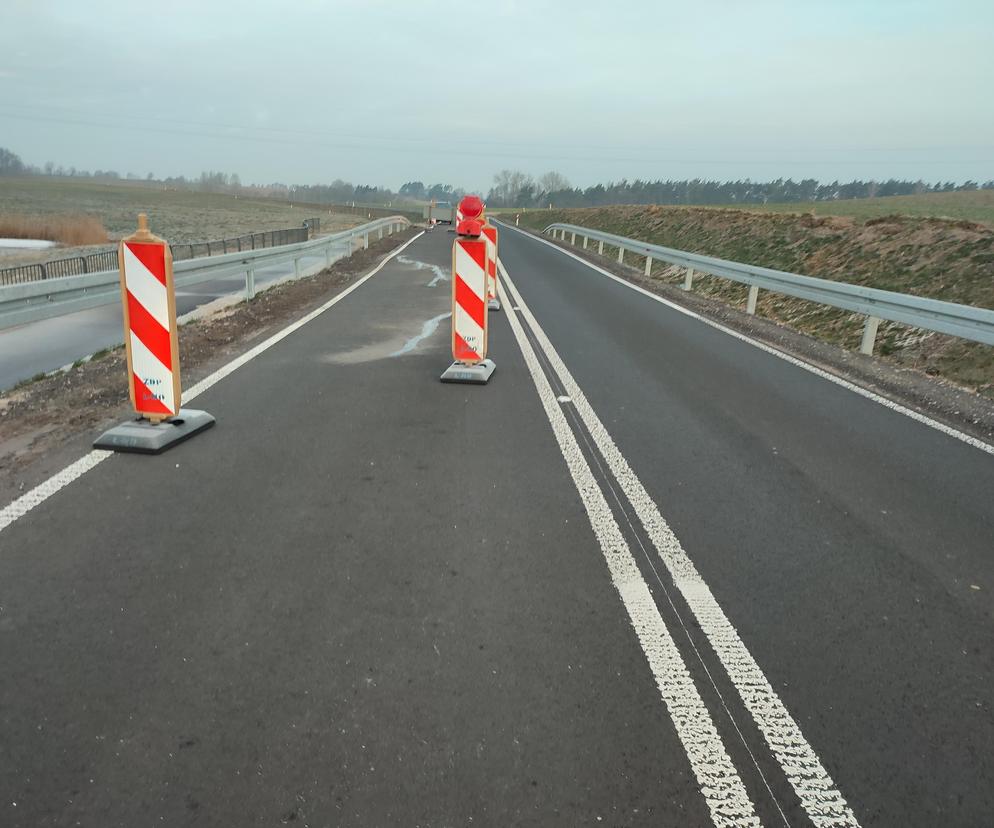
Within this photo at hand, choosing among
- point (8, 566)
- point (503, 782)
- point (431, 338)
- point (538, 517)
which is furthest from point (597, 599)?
point (431, 338)

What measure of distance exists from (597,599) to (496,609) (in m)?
0.51

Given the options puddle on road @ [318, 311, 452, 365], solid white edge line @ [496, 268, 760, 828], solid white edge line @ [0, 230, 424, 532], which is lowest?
solid white edge line @ [496, 268, 760, 828]

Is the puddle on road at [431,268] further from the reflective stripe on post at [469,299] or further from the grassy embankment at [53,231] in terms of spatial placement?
the grassy embankment at [53,231]

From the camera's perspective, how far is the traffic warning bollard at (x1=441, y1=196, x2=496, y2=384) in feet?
27.3

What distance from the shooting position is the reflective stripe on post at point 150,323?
18.4 ft

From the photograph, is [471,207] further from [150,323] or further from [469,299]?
[150,323]

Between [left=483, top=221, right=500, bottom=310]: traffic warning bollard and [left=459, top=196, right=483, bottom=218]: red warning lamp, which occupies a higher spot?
[left=459, top=196, right=483, bottom=218]: red warning lamp

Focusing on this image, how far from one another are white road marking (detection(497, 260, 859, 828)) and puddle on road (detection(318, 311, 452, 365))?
15.3ft

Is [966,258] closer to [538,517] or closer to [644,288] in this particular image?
[644,288]

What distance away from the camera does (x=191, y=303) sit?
1548 cm

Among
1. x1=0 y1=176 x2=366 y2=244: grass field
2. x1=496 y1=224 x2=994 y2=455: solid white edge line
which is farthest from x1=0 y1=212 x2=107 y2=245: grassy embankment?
x1=496 y1=224 x2=994 y2=455: solid white edge line

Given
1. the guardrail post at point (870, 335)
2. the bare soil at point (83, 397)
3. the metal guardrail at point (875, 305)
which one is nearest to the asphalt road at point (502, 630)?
the bare soil at point (83, 397)

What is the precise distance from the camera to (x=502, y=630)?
3.37 meters

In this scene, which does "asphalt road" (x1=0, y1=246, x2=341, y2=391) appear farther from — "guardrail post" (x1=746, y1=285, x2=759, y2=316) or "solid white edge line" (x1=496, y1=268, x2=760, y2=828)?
"guardrail post" (x1=746, y1=285, x2=759, y2=316)
